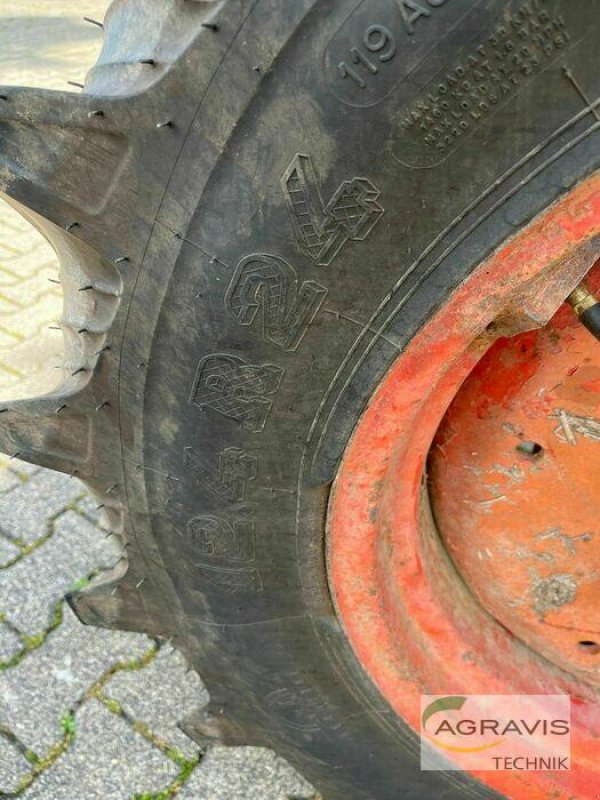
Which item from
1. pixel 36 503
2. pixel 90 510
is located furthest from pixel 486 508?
pixel 36 503

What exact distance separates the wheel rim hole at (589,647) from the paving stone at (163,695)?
953 mm

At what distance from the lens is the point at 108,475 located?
3.92 ft

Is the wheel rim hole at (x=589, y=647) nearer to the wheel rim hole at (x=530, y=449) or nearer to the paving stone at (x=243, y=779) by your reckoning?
the wheel rim hole at (x=530, y=449)

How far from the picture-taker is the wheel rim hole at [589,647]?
1455 millimetres

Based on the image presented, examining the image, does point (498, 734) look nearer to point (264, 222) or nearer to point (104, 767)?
point (104, 767)

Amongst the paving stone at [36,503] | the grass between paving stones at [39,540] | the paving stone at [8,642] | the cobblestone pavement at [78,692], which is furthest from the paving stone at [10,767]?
the paving stone at [36,503]

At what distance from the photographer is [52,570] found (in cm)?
228

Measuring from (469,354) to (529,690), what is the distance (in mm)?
744

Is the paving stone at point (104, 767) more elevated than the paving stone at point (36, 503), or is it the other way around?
the paving stone at point (36, 503)

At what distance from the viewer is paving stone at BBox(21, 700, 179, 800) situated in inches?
68.9

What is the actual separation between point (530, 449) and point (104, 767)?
4.16 ft

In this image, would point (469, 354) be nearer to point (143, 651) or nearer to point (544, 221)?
point (544, 221)

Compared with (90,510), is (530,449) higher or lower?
lower

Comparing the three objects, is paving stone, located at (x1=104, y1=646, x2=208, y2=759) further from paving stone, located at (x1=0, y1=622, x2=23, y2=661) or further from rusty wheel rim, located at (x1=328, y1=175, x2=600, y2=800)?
rusty wheel rim, located at (x1=328, y1=175, x2=600, y2=800)
